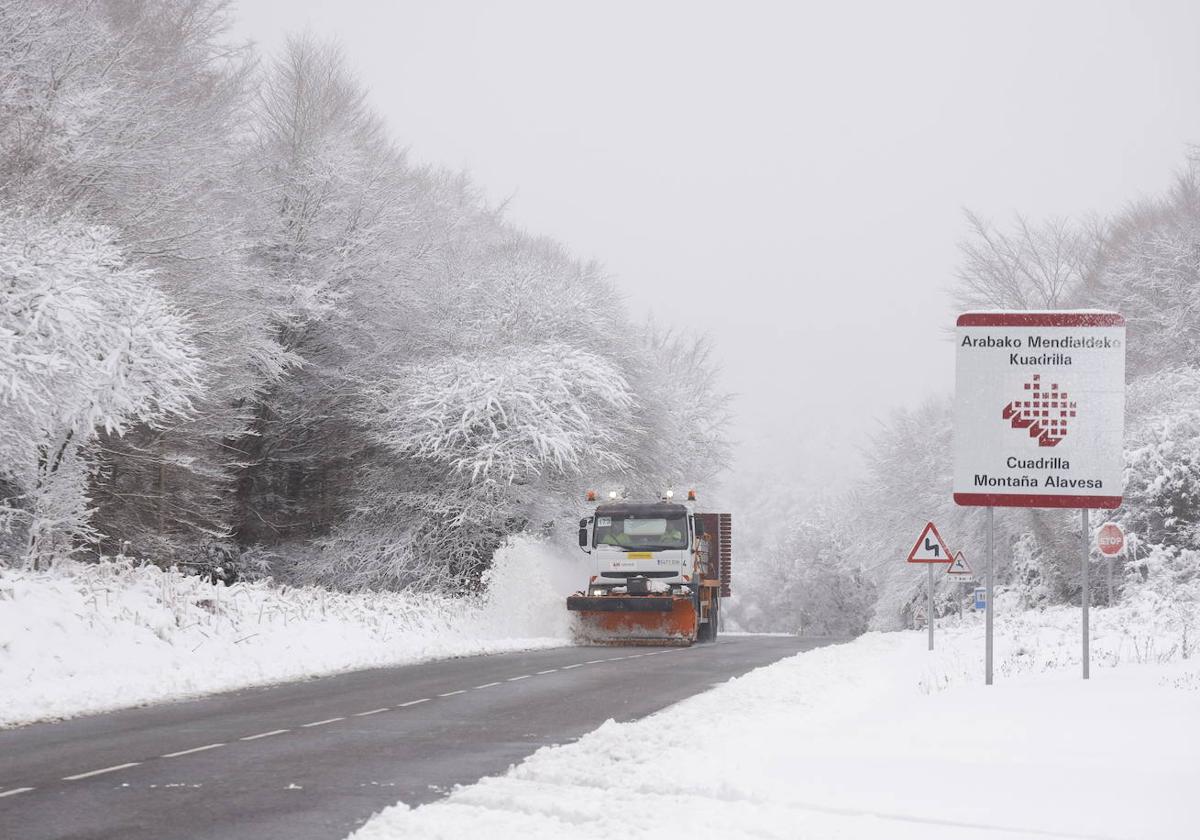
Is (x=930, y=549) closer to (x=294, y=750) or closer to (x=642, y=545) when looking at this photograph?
(x=642, y=545)

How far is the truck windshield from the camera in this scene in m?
30.4

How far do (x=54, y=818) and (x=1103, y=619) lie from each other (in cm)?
1920

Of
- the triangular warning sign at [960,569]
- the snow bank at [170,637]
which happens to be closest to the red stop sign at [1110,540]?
the triangular warning sign at [960,569]

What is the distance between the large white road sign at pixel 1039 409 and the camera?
12867mm

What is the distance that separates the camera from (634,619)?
29.6 meters

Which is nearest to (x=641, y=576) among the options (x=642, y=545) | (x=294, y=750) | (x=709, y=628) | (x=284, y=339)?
(x=642, y=545)

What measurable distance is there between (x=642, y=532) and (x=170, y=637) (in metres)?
14.0

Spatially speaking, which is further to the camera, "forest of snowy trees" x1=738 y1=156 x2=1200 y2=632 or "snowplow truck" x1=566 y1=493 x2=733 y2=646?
"forest of snowy trees" x1=738 y1=156 x2=1200 y2=632

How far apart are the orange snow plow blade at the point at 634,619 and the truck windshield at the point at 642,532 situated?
161 centimetres

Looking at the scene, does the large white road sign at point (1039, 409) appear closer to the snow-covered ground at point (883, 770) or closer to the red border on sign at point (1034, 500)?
the red border on sign at point (1034, 500)

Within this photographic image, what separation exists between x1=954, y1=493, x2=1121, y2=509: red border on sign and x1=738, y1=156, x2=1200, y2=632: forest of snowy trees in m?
17.5

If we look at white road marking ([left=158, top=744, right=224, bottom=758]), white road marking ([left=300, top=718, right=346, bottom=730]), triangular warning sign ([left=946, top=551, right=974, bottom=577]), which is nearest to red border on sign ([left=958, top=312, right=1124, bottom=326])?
white road marking ([left=300, top=718, right=346, bottom=730])

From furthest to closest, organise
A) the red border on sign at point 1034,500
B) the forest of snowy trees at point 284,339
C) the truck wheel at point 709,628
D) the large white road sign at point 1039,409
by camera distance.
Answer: the truck wheel at point 709,628 < the forest of snowy trees at point 284,339 < the large white road sign at point 1039,409 < the red border on sign at point 1034,500

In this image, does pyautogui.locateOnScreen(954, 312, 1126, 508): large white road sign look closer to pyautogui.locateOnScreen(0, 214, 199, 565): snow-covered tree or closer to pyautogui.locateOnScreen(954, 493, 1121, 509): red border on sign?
pyautogui.locateOnScreen(954, 493, 1121, 509): red border on sign
